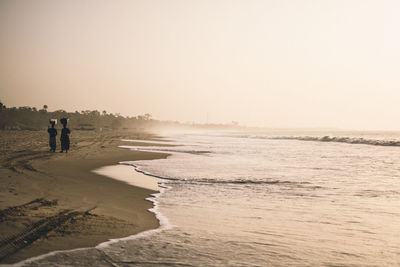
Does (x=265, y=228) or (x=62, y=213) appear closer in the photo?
(x=265, y=228)

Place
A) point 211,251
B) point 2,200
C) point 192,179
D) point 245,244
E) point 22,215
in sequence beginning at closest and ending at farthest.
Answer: point 211,251 < point 245,244 < point 22,215 < point 2,200 < point 192,179

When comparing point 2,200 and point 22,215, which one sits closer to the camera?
point 22,215

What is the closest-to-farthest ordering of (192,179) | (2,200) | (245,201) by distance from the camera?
(2,200) → (245,201) → (192,179)

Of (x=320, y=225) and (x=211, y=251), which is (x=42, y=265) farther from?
(x=320, y=225)

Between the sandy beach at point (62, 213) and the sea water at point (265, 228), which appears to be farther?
the sandy beach at point (62, 213)

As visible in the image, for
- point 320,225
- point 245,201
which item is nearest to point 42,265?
point 320,225

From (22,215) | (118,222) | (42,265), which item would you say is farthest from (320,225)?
(22,215)

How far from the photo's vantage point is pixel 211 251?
14.8ft

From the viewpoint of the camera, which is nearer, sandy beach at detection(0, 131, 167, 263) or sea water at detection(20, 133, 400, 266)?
sea water at detection(20, 133, 400, 266)

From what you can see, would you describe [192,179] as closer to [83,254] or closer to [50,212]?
[50,212]

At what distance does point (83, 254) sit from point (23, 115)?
11474 centimetres

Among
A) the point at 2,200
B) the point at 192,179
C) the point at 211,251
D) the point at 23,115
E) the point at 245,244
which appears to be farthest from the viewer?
the point at 23,115

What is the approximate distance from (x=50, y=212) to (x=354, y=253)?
491 cm

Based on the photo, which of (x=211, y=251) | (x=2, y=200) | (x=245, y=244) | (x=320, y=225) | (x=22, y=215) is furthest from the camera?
(x=2, y=200)
